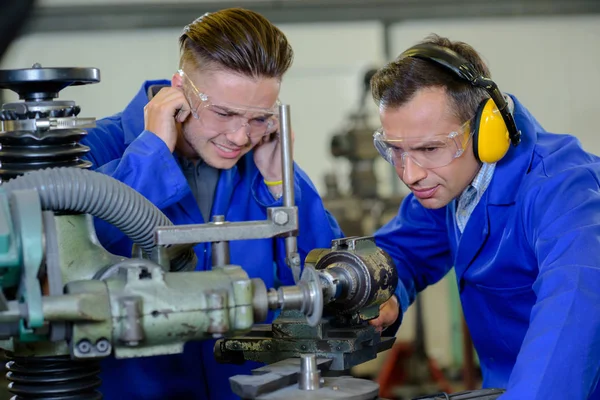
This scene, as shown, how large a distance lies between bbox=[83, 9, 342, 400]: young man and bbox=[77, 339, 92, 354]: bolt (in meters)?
0.55

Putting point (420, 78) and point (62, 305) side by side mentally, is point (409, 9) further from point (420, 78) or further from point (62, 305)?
point (62, 305)

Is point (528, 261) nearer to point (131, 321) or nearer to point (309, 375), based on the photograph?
point (309, 375)

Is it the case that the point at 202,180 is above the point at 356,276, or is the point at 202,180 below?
above

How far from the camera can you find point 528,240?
5.82 ft

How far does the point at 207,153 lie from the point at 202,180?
0.11m

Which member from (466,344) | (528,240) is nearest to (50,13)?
(466,344)

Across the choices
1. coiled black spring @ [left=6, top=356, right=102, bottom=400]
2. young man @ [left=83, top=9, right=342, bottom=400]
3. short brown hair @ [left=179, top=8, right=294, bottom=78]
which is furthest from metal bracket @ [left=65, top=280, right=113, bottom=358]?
short brown hair @ [left=179, top=8, right=294, bottom=78]

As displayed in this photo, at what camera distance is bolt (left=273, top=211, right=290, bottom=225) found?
53.1 inches

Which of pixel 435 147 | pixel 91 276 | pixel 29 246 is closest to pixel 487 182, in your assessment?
pixel 435 147

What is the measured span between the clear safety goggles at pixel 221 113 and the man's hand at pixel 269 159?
128 mm

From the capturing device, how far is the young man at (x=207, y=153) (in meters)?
1.81

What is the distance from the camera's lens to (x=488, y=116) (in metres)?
1.79

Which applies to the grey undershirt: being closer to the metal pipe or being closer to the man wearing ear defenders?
the man wearing ear defenders

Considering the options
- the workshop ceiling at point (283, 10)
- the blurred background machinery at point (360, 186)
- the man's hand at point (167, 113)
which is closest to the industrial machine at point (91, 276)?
the man's hand at point (167, 113)
